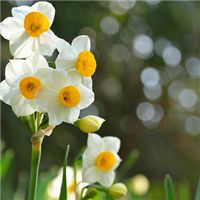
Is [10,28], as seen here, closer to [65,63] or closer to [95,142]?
[65,63]

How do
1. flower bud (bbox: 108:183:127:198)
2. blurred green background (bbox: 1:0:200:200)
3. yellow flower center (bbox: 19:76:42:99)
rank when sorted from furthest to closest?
1. blurred green background (bbox: 1:0:200:200)
2. flower bud (bbox: 108:183:127:198)
3. yellow flower center (bbox: 19:76:42:99)

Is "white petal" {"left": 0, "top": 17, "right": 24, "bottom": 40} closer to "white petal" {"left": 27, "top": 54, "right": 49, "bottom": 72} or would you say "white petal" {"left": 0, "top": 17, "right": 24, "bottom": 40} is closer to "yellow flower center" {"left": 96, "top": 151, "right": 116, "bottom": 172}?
Result: "white petal" {"left": 27, "top": 54, "right": 49, "bottom": 72}


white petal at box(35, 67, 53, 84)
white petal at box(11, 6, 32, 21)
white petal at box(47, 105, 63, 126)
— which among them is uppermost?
white petal at box(11, 6, 32, 21)

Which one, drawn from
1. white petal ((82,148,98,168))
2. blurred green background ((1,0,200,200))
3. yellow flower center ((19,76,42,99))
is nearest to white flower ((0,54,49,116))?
yellow flower center ((19,76,42,99))

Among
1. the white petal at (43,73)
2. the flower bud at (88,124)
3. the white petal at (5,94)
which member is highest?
the white petal at (43,73)

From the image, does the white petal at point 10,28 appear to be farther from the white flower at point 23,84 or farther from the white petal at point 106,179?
the white petal at point 106,179

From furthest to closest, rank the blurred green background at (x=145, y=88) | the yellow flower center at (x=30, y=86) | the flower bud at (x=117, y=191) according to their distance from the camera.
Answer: the blurred green background at (x=145, y=88) < the flower bud at (x=117, y=191) < the yellow flower center at (x=30, y=86)

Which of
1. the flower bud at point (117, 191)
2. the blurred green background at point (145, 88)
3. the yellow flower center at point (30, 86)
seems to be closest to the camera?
the yellow flower center at point (30, 86)

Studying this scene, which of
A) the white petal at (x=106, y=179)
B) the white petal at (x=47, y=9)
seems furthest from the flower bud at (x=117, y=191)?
the white petal at (x=47, y=9)
